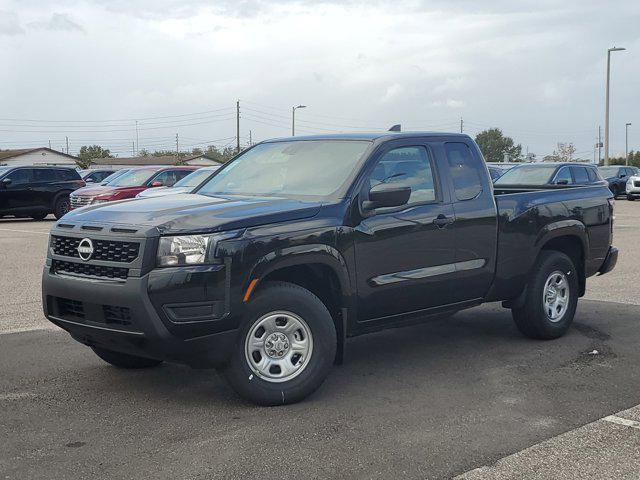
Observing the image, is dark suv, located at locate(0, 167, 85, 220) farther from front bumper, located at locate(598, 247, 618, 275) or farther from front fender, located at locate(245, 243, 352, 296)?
front fender, located at locate(245, 243, 352, 296)

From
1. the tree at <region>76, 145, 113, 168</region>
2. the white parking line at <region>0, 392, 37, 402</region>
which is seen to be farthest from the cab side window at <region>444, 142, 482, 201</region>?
the tree at <region>76, 145, 113, 168</region>

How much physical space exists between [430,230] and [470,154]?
100cm

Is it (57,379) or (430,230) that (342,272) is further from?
(57,379)

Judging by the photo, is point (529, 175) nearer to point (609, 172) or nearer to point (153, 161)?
point (609, 172)

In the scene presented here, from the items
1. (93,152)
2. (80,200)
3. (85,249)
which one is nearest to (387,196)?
(85,249)

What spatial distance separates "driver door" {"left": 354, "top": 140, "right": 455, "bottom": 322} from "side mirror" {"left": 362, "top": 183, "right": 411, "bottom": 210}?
0.11m

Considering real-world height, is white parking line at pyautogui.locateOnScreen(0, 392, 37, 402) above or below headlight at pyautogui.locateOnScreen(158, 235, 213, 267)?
below

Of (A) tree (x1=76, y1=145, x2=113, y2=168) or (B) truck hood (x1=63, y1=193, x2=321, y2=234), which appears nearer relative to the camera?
(B) truck hood (x1=63, y1=193, x2=321, y2=234)

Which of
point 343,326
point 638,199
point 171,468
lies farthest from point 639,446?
point 638,199

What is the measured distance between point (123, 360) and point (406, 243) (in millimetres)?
2308

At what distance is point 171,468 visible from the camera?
4129mm

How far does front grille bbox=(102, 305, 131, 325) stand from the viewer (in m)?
→ 4.84

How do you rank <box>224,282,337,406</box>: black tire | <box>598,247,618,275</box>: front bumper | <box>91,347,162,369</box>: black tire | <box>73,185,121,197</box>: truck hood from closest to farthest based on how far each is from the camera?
<box>224,282,337,406</box>: black tire
<box>91,347,162,369</box>: black tire
<box>598,247,618,275</box>: front bumper
<box>73,185,121,197</box>: truck hood

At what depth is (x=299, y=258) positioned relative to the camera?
5.20m
